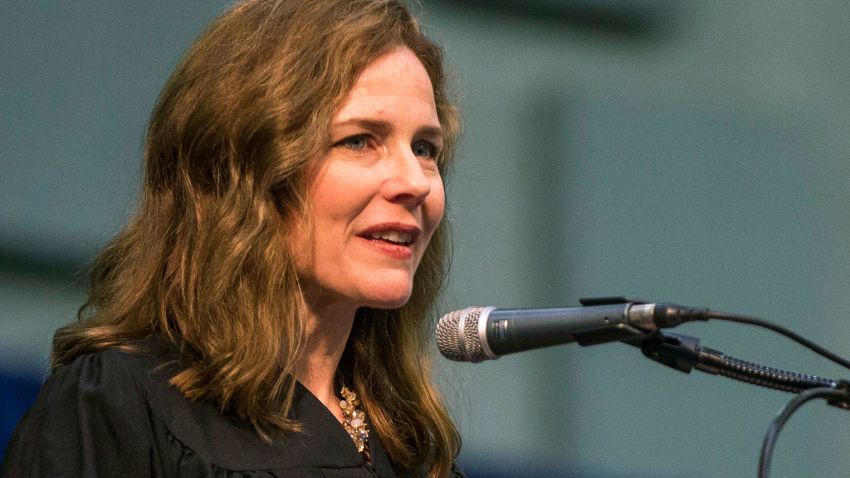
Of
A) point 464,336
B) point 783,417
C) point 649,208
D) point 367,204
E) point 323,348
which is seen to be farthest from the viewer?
point 649,208

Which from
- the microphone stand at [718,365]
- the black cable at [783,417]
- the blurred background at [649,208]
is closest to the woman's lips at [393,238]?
the microphone stand at [718,365]

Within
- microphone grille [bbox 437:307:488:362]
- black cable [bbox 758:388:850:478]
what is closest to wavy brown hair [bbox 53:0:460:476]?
microphone grille [bbox 437:307:488:362]

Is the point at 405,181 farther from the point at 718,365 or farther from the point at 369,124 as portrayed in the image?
the point at 718,365

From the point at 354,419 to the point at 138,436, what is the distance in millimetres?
509

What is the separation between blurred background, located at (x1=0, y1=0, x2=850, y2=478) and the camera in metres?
4.02

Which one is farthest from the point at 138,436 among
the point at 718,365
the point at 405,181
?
the point at 718,365

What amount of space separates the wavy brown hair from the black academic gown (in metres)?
0.03

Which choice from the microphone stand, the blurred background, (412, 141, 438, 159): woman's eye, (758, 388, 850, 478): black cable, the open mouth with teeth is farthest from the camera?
the blurred background

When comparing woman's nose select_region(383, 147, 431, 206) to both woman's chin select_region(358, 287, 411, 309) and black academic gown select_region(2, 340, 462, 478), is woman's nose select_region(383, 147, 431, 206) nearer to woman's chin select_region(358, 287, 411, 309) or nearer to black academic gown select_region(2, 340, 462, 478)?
woman's chin select_region(358, 287, 411, 309)

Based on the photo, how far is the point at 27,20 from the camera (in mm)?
3209

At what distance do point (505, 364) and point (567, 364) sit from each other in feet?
0.83

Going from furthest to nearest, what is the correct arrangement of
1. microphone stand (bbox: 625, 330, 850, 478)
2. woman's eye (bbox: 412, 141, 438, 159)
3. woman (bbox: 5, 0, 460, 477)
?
1. woman's eye (bbox: 412, 141, 438, 159)
2. woman (bbox: 5, 0, 460, 477)
3. microphone stand (bbox: 625, 330, 850, 478)

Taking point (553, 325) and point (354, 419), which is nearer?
point (553, 325)

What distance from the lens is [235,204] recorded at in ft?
6.99
